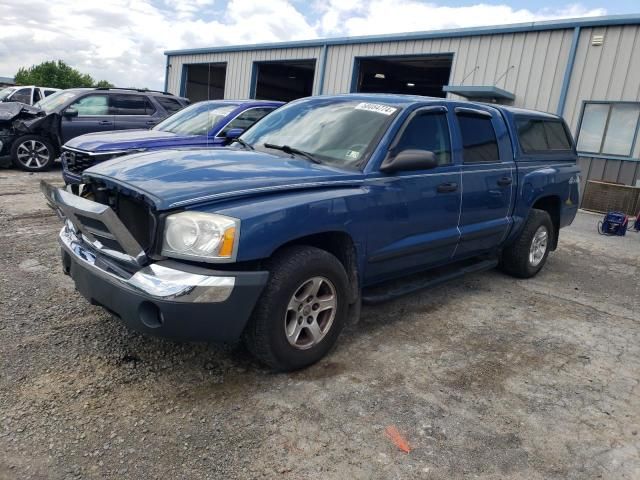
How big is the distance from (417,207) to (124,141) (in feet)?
14.9

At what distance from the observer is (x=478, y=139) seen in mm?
4516

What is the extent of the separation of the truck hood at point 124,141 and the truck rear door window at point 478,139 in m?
4.03

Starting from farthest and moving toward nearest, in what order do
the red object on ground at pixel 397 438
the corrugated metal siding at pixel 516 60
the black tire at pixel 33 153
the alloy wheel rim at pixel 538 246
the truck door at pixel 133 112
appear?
the corrugated metal siding at pixel 516 60 < the truck door at pixel 133 112 < the black tire at pixel 33 153 < the alloy wheel rim at pixel 538 246 < the red object on ground at pixel 397 438

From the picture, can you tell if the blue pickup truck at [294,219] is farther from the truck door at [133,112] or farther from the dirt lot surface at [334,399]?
the truck door at [133,112]

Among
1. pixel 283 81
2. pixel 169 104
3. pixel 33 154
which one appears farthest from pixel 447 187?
pixel 283 81

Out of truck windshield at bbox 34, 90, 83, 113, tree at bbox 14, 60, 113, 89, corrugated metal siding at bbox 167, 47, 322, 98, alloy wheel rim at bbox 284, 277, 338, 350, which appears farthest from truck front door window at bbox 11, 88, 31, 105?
tree at bbox 14, 60, 113, 89

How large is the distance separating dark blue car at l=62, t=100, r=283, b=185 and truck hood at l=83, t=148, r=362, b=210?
2.83 meters

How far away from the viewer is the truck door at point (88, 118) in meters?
10.2

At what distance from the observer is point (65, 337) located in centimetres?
340

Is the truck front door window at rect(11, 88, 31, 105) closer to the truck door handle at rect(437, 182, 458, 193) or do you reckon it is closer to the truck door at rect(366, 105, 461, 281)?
the truck door at rect(366, 105, 461, 281)

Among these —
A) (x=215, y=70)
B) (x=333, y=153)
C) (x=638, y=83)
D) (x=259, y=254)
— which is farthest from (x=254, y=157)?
(x=215, y=70)

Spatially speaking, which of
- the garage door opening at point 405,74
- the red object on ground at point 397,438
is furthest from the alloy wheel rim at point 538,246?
the garage door opening at point 405,74

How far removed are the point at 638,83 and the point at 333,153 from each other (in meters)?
10.4

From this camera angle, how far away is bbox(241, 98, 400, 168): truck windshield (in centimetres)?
360
